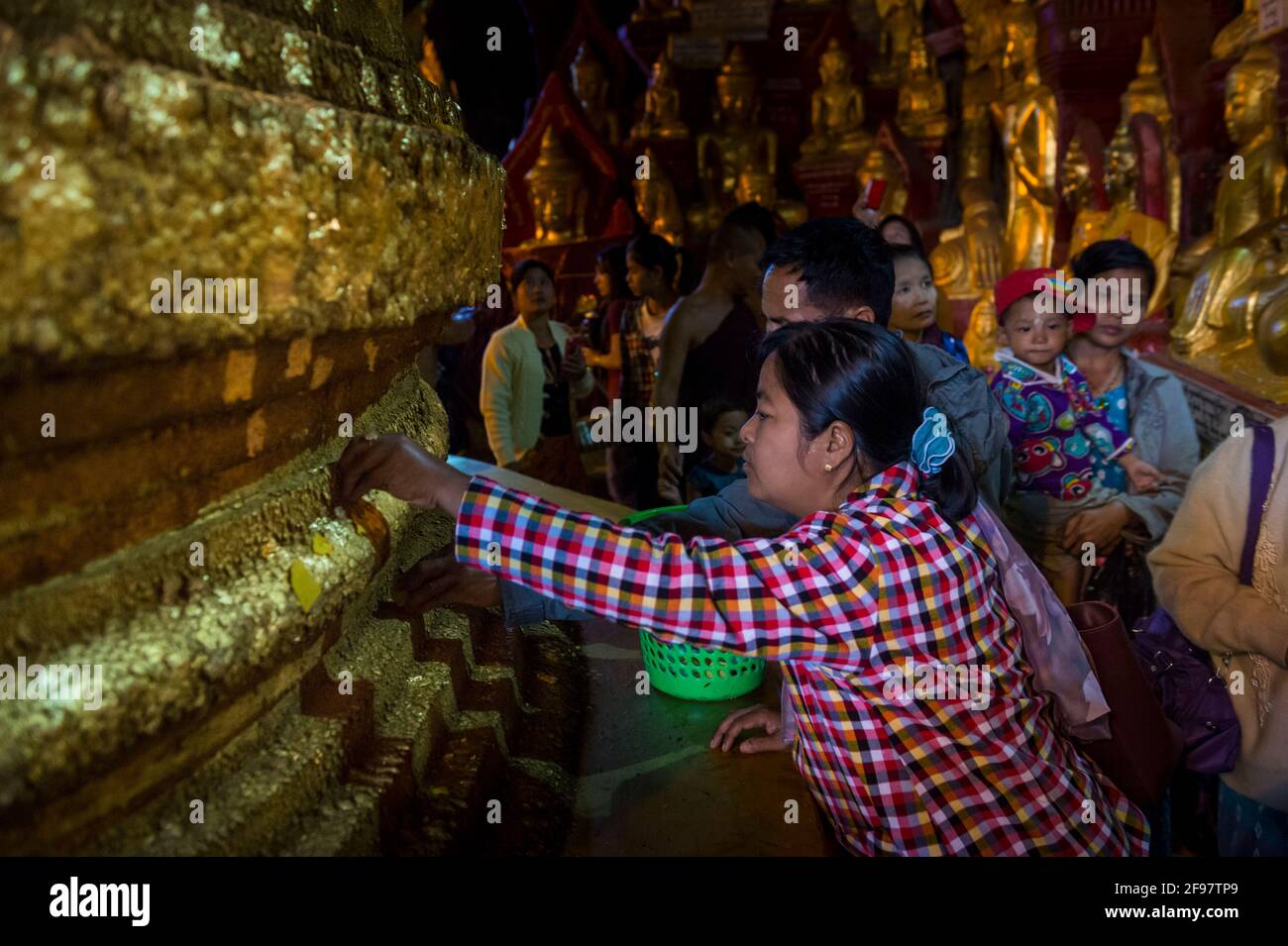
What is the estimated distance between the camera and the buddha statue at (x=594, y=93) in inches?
383

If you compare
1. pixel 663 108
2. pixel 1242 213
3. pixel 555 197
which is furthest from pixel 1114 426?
pixel 663 108

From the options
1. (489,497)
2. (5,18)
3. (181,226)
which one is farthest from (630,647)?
(5,18)

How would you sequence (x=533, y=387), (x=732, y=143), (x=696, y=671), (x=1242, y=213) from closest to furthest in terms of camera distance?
(x=696, y=671) → (x=533, y=387) → (x=1242, y=213) → (x=732, y=143)

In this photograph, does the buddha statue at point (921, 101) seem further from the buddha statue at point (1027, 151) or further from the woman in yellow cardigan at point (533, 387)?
the woman in yellow cardigan at point (533, 387)

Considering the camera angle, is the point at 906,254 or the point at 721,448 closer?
the point at 906,254

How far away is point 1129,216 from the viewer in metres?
5.87

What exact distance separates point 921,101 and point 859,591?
26.7 ft

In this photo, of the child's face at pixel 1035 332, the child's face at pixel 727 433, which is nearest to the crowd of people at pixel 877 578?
the child's face at pixel 1035 332

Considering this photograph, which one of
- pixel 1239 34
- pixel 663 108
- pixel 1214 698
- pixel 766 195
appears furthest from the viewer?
pixel 663 108

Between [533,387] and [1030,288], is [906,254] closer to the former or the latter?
[1030,288]

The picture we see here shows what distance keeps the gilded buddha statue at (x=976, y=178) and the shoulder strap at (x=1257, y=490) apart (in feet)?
17.6

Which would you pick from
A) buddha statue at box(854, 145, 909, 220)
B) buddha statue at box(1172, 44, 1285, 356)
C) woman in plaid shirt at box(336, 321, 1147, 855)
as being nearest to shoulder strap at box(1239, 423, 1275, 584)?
woman in plaid shirt at box(336, 321, 1147, 855)

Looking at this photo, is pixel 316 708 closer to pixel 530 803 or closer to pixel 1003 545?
pixel 530 803

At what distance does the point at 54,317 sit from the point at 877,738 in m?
0.97
